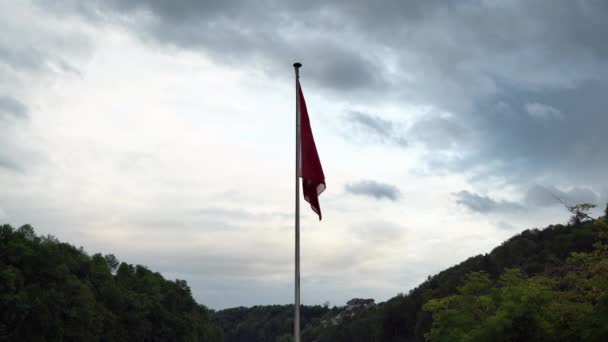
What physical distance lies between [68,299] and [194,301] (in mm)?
60995

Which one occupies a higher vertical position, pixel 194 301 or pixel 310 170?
pixel 194 301

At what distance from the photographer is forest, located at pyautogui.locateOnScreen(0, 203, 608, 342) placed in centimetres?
4388

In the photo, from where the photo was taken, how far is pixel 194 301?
129625 mm

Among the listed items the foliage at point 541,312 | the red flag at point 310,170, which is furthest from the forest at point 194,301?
the red flag at point 310,170

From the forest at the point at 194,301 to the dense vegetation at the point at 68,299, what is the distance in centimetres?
10

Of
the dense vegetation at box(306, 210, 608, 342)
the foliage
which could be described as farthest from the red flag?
the dense vegetation at box(306, 210, 608, 342)

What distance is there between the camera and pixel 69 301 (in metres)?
70.1

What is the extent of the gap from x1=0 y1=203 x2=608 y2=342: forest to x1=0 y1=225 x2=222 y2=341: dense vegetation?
0.34 ft

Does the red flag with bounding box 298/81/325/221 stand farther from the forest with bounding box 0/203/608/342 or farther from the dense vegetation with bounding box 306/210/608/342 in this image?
the dense vegetation with bounding box 306/210/608/342

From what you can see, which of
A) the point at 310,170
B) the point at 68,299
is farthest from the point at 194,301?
the point at 310,170

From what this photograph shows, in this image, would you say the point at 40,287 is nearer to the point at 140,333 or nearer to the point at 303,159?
the point at 140,333

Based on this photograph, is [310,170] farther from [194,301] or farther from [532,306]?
[194,301]

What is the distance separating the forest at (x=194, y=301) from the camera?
43.9 metres

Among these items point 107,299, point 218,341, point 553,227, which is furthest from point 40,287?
point 553,227
